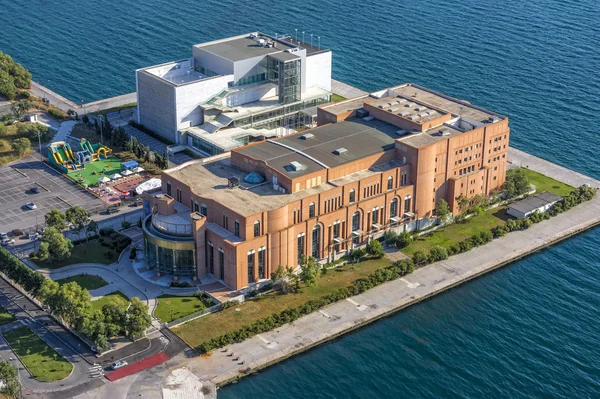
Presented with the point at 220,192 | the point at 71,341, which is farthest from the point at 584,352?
the point at 71,341

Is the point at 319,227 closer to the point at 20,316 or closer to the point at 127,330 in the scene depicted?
the point at 127,330

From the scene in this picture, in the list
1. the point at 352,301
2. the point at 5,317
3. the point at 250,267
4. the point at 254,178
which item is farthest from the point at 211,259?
the point at 5,317

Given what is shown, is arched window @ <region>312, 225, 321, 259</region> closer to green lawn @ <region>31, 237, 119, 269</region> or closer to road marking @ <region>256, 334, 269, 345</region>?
road marking @ <region>256, 334, 269, 345</region>

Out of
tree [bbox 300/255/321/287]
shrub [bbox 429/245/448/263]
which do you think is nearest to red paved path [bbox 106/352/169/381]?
tree [bbox 300/255/321/287]

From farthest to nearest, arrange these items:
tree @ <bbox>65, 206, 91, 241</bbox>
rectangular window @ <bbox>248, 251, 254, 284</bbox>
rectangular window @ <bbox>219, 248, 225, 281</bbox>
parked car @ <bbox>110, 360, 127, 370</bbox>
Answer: tree @ <bbox>65, 206, 91, 241</bbox>
rectangular window @ <bbox>219, 248, 225, 281</bbox>
rectangular window @ <bbox>248, 251, 254, 284</bbox>
parked car @ <bbox>110, 360, 127, 370</bbox>

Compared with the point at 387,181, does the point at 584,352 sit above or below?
below

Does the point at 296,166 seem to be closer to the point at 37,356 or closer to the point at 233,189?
the point at 233,189
